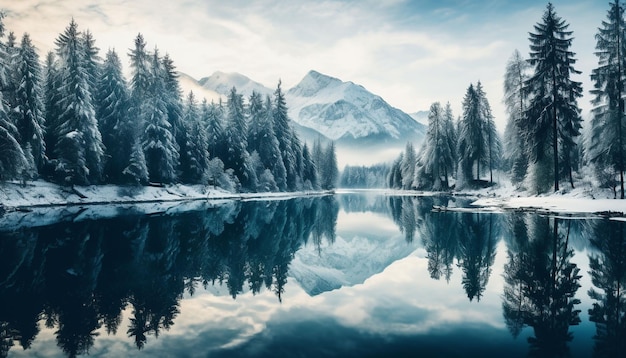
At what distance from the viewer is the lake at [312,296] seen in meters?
6.77

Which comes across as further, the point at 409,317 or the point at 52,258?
the point at 52,258

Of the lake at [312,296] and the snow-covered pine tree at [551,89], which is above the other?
the snow-covered pine tree at [551,89]

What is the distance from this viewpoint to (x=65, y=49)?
43.3 m

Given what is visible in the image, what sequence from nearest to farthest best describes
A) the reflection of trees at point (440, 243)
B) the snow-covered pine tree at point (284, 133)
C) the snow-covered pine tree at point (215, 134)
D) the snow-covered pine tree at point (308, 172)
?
the reflection of trees at point (440, 243) → the snow-covered pine tree at point (215, 134) → the snow-covered pine tree at point (284, 133) → the snow-covered pine tree at point (308, 172)

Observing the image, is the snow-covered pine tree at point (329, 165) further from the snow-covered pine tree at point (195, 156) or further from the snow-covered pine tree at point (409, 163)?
the snow-covered pine tree at point (195, 156)

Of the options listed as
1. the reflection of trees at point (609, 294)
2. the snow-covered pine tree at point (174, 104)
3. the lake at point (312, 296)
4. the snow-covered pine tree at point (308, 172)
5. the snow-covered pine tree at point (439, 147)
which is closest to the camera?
the reflection of trees at point (609, 294)

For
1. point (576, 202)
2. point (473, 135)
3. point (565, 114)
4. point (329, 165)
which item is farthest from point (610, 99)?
point (329, 165)

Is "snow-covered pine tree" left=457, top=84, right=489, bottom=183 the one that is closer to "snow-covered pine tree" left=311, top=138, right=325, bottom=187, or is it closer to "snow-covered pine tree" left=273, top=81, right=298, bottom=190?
"snow-covered pine tree" left=273, top=81, right=298, bottom=190

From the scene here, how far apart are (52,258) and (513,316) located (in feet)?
49.1

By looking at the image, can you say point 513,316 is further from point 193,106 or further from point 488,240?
point 193,106

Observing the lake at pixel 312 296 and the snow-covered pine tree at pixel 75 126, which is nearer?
the lake at pixel 312 296

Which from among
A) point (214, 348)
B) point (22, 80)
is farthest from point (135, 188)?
point (214, 348)

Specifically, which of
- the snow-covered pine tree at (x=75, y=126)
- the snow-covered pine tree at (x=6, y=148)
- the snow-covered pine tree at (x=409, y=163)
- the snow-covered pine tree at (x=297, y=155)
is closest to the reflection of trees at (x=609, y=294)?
the snow-covered pine tree at (x=6, y=148)

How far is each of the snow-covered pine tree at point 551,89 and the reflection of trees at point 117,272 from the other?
25.9m
